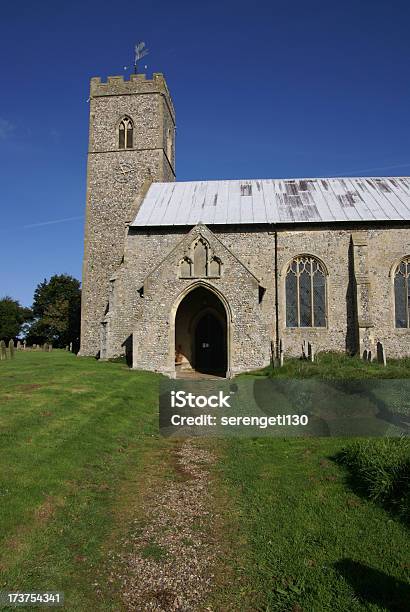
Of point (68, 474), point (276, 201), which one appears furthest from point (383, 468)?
point (276, 201)

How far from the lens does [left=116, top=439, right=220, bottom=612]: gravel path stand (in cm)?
425

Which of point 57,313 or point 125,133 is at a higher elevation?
point 125,133

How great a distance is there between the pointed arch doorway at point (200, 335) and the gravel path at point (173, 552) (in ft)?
50.2

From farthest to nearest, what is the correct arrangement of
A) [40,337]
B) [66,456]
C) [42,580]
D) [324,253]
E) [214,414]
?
[40,337]
[324,253]
[214,414]
[66,456]
[42,580]

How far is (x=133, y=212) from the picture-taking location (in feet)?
83.2

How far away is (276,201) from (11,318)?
131ft

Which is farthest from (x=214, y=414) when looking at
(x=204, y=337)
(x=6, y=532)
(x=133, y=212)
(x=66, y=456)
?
(x=133, y=212)

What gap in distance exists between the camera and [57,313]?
50.1 meters

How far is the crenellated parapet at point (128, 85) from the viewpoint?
3050 cm

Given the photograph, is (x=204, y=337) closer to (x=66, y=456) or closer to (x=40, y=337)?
(x=66, y=456)

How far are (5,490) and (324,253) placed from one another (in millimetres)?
19683

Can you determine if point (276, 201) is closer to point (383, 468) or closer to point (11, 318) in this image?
point (383, 468)

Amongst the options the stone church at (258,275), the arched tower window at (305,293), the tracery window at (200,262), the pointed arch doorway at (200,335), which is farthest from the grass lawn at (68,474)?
the arched tower window at (305,293)

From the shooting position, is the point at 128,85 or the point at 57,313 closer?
the point at 128,85
